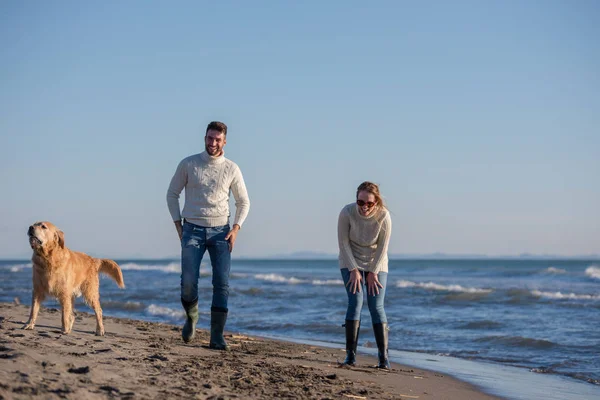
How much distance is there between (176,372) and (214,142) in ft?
7.44

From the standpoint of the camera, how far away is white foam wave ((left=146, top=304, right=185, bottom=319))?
12038 mm

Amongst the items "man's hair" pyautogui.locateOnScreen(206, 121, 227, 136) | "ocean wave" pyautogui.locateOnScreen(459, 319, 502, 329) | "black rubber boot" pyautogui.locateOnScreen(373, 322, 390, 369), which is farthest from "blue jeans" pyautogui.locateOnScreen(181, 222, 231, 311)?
"ocean wave" pyautogui.locateOnScreen(459, 319, 502, 329)

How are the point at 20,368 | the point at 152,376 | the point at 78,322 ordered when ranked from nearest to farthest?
the point at 20,368 < the point at 152,376 < the point at 78,322

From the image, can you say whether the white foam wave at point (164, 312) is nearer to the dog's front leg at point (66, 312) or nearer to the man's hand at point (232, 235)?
the dog's front leg at point (66, 312)

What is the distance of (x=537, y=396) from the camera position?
5.82 metres

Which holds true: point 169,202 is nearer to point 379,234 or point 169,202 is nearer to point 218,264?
point 218,264

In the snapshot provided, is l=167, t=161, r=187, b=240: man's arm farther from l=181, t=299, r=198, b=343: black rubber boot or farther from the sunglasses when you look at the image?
the sunglasses

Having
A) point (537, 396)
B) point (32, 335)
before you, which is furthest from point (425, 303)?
point (32, 335)

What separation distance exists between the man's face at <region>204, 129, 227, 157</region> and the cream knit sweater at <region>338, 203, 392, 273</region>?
1.27 m

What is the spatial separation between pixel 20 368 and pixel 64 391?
609mm

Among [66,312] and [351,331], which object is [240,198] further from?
[66,312]

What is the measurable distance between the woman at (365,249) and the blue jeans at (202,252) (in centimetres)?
108

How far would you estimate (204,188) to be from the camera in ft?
20.2

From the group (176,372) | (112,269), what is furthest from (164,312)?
(176,372)
